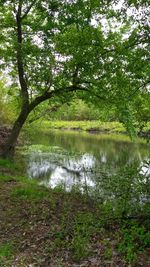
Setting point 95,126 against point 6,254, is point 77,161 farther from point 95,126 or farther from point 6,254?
point 95,126

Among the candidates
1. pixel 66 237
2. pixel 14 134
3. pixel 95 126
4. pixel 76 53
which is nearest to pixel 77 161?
pixel 14 134

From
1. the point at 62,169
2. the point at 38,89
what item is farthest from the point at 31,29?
the point at 62,169

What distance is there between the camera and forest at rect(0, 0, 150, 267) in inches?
300

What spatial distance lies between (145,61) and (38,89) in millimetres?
9109

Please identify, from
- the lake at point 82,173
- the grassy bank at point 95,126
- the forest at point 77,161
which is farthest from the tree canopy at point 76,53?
the grassy bank at point 95,126

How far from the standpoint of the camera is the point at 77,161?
26.0 m

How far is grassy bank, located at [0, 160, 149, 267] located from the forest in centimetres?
2

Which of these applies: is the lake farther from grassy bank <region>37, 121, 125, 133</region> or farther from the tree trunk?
grassy bank <region>37, 121, 125, 133</region>

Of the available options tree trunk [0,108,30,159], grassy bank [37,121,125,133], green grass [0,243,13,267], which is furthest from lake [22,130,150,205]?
grassy bank [37,121,125,133]

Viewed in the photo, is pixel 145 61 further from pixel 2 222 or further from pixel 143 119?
pixel 2 222

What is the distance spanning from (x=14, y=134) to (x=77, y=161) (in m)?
7.90

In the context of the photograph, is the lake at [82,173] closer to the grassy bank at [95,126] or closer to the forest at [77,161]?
the forest at [77,161]

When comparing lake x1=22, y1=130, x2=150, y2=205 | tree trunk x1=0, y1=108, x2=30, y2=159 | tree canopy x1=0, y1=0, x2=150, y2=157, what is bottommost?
lake x1=22, y1=130, x2=150, y2=205

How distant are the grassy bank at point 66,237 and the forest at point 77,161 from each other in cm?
2
